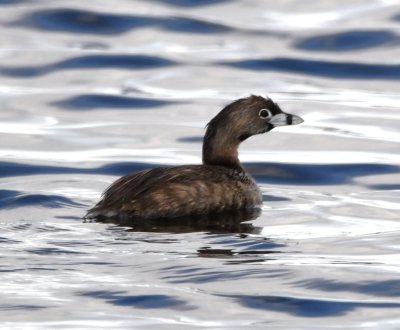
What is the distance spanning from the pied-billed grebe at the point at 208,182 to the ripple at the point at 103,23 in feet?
31.4

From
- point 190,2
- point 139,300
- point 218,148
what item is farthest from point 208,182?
point 190,2

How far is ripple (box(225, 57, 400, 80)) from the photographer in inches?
834

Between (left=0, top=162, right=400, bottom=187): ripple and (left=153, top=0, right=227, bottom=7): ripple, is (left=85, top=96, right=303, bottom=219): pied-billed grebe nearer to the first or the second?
(left=0, top=162, right=400, bottom=187): ripple

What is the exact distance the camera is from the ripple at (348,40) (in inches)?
901

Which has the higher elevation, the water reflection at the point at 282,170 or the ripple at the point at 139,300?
the water reflection at the point at 282,170

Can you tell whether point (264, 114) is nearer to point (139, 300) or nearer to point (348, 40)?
point (139, 300)

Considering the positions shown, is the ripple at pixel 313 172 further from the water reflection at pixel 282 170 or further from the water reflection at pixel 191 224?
the water reflection at pixel 191 224

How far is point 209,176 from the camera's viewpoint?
43.6ft

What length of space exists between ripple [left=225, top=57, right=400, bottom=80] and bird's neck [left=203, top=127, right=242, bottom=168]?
7.30m

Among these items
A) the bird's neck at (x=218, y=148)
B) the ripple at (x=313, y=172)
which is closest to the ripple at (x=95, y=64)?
the ripple at (x=313, y=172)

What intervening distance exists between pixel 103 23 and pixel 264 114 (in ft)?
32.2

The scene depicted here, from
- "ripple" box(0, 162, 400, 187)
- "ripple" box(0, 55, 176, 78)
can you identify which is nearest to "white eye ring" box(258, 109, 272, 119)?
"ripple" box(0, 162, 400, 187)

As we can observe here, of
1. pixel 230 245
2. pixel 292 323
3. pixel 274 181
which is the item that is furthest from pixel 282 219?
pixel 292 323

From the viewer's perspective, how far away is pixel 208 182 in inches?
518
